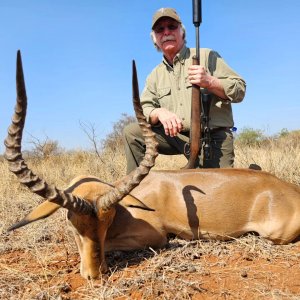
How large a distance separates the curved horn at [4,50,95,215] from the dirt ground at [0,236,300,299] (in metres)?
0.70

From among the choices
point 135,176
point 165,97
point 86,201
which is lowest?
point 86,201

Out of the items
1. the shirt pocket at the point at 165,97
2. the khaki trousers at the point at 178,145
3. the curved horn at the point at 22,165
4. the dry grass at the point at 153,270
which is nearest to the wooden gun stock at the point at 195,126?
the khaki trousers at the point at 178,145

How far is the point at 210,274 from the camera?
12.8 ft

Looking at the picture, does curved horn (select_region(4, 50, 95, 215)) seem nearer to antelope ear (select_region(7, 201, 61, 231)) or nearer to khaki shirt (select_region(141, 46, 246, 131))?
antelope ear (select_region(7, 201, 61, 231))

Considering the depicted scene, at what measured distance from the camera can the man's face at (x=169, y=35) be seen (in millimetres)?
6523

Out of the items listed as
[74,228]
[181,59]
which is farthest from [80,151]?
[74,228]

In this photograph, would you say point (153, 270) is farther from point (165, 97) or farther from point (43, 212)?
point (165, 97)

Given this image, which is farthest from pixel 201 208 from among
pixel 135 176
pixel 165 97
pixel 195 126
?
pixel 165 97

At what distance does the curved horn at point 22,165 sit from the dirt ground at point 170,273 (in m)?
0.70

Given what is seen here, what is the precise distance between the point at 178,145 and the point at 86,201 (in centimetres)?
308

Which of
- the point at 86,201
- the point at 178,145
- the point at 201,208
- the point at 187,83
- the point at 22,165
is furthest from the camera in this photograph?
the point at 178,145

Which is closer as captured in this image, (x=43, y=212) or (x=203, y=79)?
(x=43, y=212)

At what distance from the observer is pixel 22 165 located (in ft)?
11.5

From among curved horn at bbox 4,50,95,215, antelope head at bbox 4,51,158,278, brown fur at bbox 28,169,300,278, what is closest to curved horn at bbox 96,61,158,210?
antelope head at bbox 4,51,158,278
